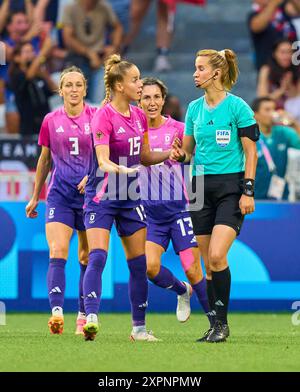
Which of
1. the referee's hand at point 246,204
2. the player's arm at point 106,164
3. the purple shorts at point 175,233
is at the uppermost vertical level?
the player's arm at point 106,164

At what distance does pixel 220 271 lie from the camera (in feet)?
29.2

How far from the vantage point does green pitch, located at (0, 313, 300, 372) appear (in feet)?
24.3

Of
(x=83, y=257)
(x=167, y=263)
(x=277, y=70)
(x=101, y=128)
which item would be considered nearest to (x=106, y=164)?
(x=101, y=128)

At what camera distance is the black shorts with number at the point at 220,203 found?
8.88 meters

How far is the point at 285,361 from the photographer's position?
7746 millimetres

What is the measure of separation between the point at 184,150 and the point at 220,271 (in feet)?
3.40

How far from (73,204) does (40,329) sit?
56.1 inches

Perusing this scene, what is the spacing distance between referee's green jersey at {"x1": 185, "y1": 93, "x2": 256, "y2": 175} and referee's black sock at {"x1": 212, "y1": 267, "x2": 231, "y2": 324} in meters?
0.81

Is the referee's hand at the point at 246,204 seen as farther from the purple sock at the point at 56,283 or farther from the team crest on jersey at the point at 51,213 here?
the team crest on jersey at the point at 51,213

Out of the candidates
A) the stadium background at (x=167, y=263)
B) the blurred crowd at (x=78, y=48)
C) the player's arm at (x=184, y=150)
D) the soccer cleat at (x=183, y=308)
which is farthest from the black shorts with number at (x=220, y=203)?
the blurred crowd at (x=78, y=48)

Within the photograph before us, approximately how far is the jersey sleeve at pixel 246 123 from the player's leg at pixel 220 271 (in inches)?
29.0

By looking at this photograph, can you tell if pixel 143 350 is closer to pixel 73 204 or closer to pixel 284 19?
pixel 73 204

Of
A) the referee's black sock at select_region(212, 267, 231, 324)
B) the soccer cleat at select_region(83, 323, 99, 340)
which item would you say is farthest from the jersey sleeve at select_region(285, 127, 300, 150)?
the soccer cleat at select_region(83, 323, 99, 340)

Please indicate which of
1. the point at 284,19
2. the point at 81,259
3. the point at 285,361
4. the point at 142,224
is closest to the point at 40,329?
the point at 81,259
